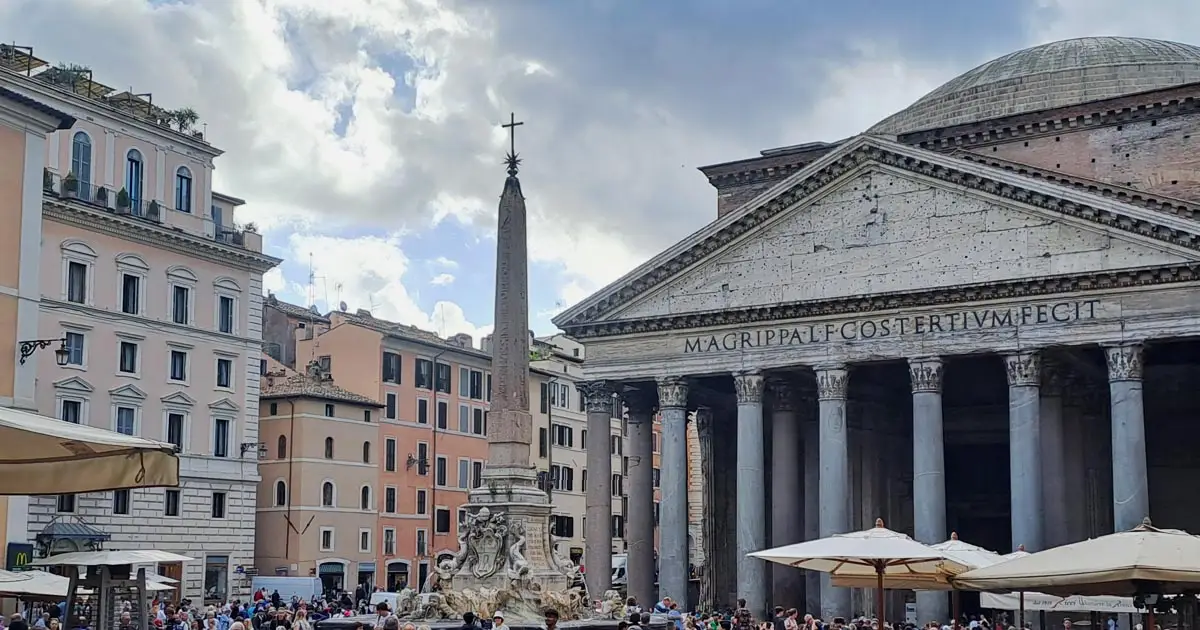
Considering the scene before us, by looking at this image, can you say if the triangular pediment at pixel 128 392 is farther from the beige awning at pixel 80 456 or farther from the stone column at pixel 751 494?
the beige awning at pixel 80 456

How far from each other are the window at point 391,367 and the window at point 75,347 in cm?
1290

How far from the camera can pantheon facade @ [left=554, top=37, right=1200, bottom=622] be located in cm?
2764

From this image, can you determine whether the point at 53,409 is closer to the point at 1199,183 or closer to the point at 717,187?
the point at 717,187

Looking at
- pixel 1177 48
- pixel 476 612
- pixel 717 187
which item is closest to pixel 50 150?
pixel 717 187

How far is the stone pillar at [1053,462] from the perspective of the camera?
2877 cm

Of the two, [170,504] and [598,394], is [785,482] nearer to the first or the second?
[598,394]

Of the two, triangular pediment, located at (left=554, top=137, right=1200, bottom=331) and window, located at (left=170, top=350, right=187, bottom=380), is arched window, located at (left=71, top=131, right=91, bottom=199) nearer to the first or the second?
window, located at (left=170, top=350, right=187, bottom=380)

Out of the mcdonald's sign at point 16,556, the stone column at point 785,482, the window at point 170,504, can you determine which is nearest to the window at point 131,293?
the window at point 170,504

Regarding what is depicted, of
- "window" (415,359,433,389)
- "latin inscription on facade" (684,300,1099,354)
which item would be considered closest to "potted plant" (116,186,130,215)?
"latin inscription on facade" (684,300,1099,354)

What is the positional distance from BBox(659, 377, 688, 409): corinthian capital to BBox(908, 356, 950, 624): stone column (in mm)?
5508

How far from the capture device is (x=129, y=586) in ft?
58.0

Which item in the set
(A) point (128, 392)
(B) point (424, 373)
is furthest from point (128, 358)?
(B) point (424, 373)

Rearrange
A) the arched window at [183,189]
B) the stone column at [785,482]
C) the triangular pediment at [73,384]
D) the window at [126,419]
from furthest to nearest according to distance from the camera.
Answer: the arched window at [183,189]
the window at [126,419]
the triangular pediment at [73,384]
the stone column at [785,482]

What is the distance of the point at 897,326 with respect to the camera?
29688mm
